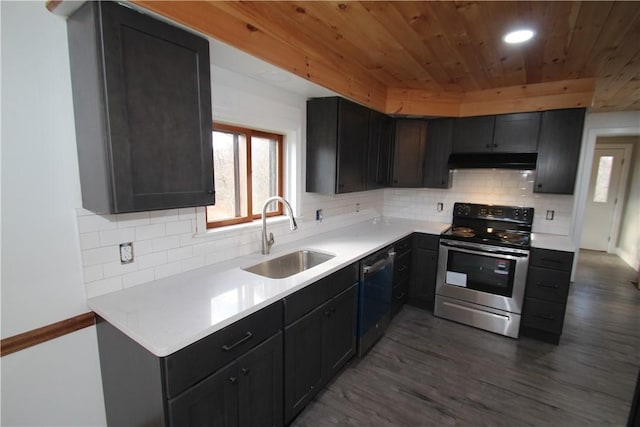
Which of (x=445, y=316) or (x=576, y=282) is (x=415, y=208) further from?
(x=576, y=282)

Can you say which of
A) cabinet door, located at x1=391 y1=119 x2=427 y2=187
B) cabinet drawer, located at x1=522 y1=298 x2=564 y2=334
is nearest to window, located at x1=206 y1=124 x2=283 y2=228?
cabinet door, located at x1=391 y1=119 x2=427 y2=187

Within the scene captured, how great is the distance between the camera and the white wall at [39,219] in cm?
118

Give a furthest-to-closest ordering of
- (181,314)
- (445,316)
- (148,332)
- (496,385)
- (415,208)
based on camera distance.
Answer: (415,208) → (445,316) → (496,385) → (181,314) → (148,332)

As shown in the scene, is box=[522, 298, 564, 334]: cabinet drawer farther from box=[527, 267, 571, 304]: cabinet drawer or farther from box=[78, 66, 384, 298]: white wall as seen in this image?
box=[78, 66, 384, 298]: white wall

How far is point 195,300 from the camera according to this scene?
4.73ft

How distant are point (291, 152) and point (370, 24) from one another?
1209 millimetres

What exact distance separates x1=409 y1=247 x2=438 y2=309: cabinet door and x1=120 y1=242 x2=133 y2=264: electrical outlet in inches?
107

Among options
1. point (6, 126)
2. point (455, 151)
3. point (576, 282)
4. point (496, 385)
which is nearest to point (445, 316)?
point (496, 385)

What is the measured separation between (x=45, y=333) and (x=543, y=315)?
11.9ft

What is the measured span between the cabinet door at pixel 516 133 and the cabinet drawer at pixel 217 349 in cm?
293

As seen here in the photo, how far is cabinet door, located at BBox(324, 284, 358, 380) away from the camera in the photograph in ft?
6.57

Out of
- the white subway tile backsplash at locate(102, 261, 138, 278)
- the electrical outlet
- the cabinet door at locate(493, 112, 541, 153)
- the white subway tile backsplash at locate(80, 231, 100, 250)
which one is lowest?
the white subway tile backsplash at locate(102, 261, 138, 278)

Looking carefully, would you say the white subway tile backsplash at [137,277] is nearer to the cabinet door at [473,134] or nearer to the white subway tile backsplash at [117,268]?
the white subway tile backsplash at [117,268]

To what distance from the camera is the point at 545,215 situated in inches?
127
